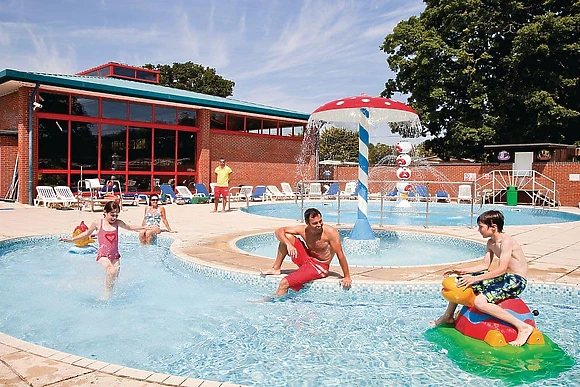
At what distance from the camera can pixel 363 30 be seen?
19062mm

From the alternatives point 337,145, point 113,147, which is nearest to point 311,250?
point 113,147

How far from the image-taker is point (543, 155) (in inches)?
860

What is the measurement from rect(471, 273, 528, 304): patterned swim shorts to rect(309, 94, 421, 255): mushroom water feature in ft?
13.3

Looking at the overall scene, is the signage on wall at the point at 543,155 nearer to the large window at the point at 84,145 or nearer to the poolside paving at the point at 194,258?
the poolside paving at the point at 194,258

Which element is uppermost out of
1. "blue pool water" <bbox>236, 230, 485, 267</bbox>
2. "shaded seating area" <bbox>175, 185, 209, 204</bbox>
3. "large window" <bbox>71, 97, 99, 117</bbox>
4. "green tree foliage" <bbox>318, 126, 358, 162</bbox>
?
"green tree foliage" <bbox>318, 126, 358, 162</bbox>

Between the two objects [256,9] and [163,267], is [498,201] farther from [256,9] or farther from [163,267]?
[163,267]

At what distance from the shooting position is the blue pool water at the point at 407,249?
8.08 metres

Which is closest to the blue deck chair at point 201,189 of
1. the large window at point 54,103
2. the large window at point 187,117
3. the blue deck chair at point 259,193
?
the blue deck chair at point 259,193

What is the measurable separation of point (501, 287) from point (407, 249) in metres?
5.21

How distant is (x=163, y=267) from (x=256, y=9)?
11.8 meters

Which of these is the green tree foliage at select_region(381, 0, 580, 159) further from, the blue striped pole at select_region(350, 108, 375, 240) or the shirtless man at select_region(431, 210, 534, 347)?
the shirtless man at select_region(431, 210, 534, 347)

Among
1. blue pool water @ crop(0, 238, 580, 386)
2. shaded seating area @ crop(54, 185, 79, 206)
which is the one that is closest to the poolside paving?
blue pool water @ crop(0, 238, 580, 386)

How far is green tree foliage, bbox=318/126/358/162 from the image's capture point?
5219cm

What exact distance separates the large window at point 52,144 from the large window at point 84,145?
0.24 m
